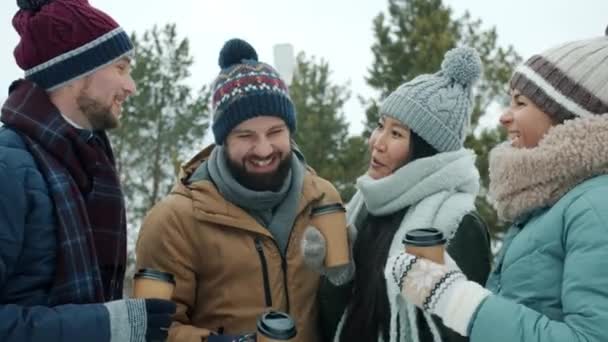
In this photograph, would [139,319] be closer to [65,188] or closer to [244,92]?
[65,188]

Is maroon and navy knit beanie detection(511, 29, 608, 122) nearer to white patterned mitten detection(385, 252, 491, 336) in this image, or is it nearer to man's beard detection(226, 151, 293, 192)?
white patterned mitten detection(385, 252, 491, 336)

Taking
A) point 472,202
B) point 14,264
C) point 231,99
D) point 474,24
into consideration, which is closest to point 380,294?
point 472,202

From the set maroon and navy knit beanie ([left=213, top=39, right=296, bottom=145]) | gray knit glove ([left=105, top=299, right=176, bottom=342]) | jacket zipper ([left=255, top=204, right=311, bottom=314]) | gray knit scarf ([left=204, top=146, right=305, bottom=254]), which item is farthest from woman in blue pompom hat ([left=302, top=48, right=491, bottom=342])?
gray knit glove ([left=105, top=299, right=176, bottom=342])

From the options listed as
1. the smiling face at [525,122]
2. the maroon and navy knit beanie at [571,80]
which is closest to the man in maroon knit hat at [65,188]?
the smiling face at [525,122]

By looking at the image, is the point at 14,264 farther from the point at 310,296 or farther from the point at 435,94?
the point at 435,94

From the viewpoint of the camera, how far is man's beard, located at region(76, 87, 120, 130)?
8.36 ft

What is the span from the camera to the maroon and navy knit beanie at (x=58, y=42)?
97.9 inches

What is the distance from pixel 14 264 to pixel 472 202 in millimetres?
1785

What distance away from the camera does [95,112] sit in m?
2.58

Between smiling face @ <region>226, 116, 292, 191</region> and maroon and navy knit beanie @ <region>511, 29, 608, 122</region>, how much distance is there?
1337 mm

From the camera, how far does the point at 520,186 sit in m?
2.07

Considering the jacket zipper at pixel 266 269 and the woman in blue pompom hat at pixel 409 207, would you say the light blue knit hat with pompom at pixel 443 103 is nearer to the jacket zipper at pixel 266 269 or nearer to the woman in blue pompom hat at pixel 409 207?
the woman in blue pompom hat at pixel 409 207

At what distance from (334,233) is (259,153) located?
2.12ft

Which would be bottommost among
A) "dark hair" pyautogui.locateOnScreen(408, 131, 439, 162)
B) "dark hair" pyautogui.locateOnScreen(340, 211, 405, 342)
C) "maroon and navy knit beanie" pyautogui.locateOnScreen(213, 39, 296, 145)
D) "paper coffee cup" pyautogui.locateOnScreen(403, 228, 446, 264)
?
"dark hair" pyautogui.locateOnScreen(340, 211, 405, 342)
